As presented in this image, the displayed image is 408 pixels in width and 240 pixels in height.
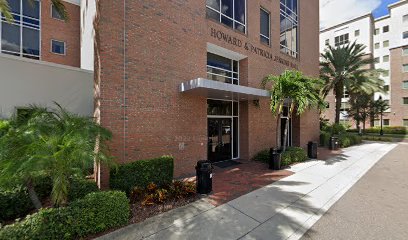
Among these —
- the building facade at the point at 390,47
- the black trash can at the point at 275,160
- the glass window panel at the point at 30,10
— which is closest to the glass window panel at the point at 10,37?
the glass window panel at the point at 30,10

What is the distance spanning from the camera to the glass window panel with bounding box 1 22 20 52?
15.9 m

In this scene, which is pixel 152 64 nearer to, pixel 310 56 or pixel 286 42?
pixel 286 42

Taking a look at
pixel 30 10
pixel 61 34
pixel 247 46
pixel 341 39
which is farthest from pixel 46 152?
pixel 341 39

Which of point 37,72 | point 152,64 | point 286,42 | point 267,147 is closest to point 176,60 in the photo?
point 152,64

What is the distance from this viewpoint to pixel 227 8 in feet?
37.9

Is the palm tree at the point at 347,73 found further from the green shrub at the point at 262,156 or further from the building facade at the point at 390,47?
the building facade at the point at 390,47

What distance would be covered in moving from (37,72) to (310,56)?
19314mm

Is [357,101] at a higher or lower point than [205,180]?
higher

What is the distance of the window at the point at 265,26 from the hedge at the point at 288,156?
7297 millimetres

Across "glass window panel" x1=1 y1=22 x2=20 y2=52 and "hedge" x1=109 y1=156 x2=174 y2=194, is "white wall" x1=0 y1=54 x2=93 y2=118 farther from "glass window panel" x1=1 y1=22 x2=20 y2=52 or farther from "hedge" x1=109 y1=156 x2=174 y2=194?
"glass window panel" x1=1 y1=22 x2=20 y2=52

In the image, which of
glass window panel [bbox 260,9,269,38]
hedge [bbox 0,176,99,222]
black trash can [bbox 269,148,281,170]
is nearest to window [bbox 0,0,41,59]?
hedge [bbox 0,176,99,222]

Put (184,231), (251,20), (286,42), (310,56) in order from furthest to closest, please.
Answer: (310,56)
(286,42)
(251,20)
(184,231)

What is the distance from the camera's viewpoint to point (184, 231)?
15.0 feet

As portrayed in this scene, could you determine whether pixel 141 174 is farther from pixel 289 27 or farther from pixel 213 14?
pixel 289 27
